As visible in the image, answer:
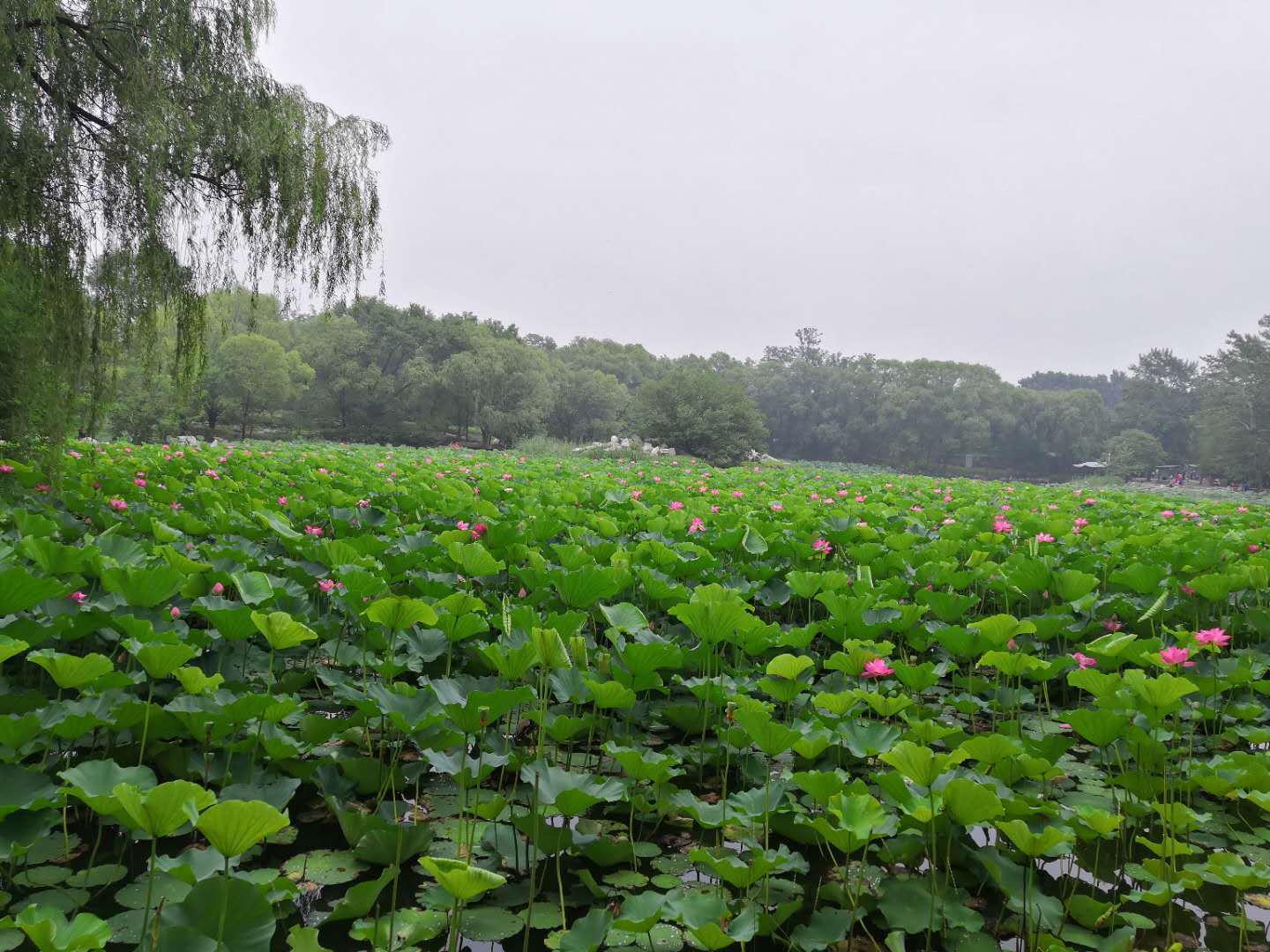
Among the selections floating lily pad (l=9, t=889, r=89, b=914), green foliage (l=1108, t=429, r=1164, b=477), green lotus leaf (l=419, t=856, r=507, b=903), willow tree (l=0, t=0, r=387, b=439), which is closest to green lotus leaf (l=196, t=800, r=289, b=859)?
green lotus leaf (l=419, t=856, r=507, b=903)

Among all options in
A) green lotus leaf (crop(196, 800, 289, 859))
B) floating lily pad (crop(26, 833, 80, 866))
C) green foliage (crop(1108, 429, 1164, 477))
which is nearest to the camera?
green lotus leaf (crop(196, 800, 289, 859))

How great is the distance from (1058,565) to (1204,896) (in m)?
2.34

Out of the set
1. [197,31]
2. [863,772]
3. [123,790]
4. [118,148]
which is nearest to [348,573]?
[123,790]

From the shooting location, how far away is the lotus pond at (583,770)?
4.56 feet

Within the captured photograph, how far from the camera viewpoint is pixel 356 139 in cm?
633

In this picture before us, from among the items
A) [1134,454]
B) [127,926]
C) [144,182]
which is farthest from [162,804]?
[1134,454]

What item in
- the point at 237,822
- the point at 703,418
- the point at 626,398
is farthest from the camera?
the point at 626,398

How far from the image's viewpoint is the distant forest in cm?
2841

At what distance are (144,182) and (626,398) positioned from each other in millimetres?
41849

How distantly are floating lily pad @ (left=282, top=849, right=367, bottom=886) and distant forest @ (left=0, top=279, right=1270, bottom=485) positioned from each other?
5.56 meters

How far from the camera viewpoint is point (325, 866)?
1.65m

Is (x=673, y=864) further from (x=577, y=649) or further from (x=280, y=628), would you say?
(x=280, y=628)

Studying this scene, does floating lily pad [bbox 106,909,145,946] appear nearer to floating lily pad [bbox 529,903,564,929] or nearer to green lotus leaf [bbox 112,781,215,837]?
green lotus leaf [bbox 112,781,215,837]

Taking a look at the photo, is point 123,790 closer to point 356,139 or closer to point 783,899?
point 783,899
